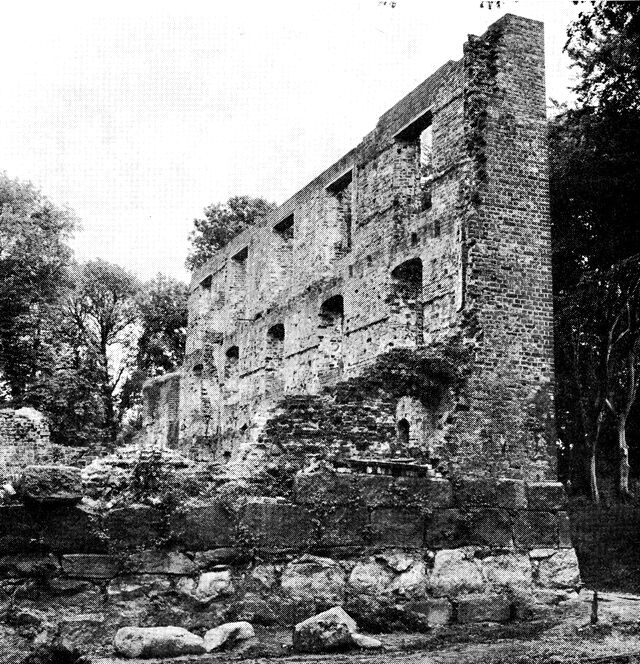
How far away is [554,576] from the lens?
8156 mm

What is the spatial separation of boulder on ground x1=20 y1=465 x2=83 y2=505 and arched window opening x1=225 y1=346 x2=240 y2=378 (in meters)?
17.4

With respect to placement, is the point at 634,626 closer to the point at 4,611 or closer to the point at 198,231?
the point at 4,611

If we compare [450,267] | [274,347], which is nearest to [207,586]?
[450,267]

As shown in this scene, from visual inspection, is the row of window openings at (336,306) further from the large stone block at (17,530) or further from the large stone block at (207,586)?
the large stone block at (17,530)

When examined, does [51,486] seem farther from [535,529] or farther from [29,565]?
[535,529]

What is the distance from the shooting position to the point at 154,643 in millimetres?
5594

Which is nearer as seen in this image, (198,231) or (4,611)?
(4,611)

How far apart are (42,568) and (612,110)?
16446mm

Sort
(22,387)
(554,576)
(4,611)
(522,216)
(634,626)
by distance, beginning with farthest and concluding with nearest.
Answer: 1. (22,387)
2. (522,216)
3. (554,576)
4. (634,626)
5. (4,611)

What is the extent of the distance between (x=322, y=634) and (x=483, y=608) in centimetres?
201

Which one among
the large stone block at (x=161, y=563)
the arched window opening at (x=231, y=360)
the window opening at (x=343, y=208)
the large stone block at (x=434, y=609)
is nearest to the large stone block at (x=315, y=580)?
the large stone block at (x=434, y=609)

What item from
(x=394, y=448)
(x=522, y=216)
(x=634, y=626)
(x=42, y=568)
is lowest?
(x=634, y=626)

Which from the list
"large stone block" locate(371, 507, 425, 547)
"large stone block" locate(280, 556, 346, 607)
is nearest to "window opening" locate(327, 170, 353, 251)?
"large stone block" locate(371, 507, 425, 547)

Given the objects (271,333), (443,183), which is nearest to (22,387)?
(271,333)
